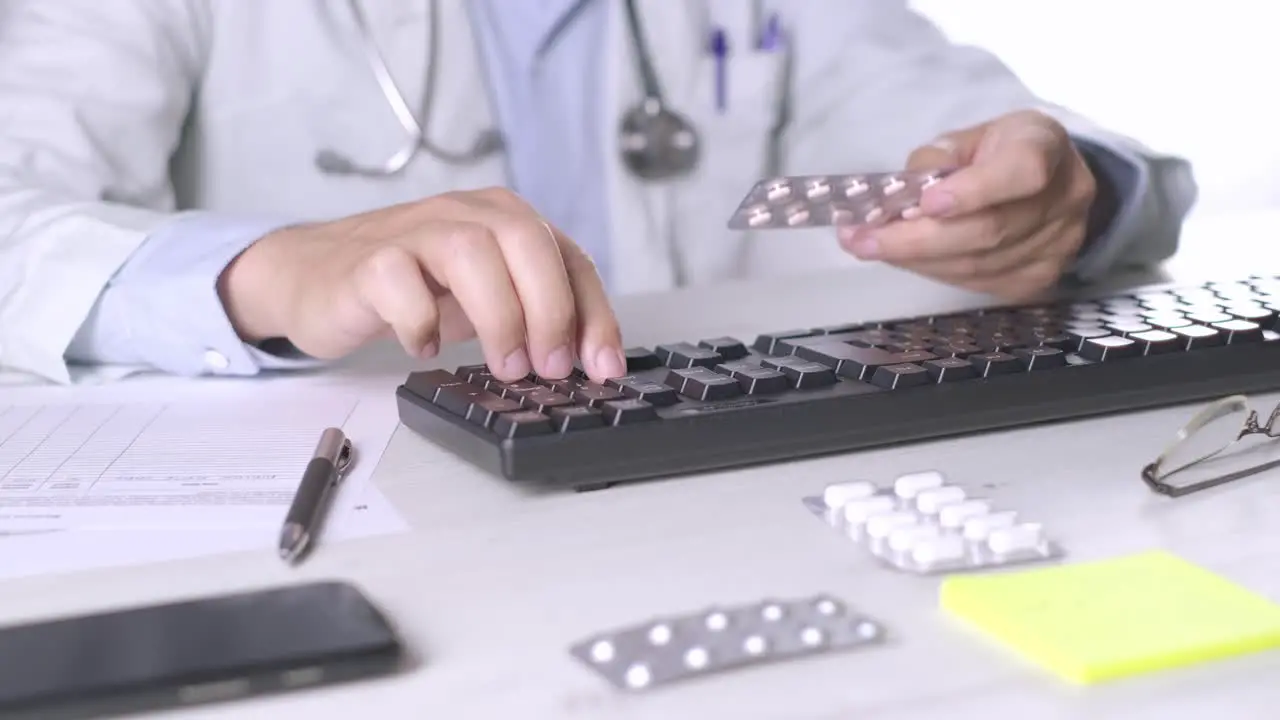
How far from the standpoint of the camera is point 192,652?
1.07 feet

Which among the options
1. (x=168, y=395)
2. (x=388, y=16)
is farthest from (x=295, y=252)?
(x=388, y=16)

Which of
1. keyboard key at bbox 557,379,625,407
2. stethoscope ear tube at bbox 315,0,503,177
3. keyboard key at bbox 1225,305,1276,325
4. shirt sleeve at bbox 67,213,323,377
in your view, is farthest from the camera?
stethoscope ear tube at bbox 315,0,503,177

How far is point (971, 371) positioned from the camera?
0.55 metres

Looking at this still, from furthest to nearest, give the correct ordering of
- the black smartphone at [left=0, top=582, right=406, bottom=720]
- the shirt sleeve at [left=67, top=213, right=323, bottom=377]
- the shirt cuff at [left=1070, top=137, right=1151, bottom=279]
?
the shirt cuff at [left=1070, top=137, right=1151, bottom=279] → the shirt sleeve at [left=67, top=213, right=323, bottom=377] → the black smartphone at [left=0, top=582, right=406, bottom=720]

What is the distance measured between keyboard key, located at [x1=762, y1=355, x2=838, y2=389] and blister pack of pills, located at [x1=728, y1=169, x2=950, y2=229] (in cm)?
10

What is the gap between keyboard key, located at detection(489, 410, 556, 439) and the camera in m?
0.48

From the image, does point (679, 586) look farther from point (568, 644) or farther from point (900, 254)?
point (900, 254)

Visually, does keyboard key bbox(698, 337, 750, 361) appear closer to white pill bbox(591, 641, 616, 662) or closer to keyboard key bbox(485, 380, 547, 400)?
keyboard key bbox(485, 380, 547, 400)

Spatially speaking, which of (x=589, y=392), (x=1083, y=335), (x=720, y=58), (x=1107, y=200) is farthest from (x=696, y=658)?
(x=720, y=58)

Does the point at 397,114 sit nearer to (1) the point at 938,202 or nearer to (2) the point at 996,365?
(1) the point at 938,202

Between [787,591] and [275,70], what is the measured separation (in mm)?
876

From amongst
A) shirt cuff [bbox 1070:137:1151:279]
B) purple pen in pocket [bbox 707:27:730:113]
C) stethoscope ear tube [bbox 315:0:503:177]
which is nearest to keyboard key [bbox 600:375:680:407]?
shirt cuff [bbox 1070:137:1151:279]

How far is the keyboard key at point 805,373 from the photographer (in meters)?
0.53

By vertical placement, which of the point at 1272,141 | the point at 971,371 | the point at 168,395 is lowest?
the point at 1272,141
